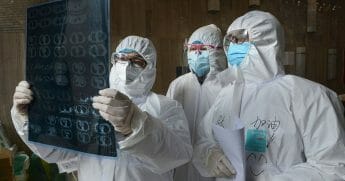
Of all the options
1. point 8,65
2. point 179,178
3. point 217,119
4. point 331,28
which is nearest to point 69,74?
point 217,119

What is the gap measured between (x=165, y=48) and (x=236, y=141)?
201 cm

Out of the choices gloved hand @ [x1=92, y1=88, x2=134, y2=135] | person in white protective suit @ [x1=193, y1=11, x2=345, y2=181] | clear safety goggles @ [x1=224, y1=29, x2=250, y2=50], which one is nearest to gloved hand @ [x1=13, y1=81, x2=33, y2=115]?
gloved hand @ [x1=92, y1=88, x2=134, y2=135]

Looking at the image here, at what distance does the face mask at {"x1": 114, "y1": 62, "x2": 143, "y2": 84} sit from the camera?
1.57 metres

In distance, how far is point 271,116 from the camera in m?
1.33

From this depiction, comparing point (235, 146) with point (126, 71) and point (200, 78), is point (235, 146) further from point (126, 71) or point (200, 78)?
point (200, 78)

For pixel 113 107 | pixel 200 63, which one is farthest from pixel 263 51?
pixel 200 63

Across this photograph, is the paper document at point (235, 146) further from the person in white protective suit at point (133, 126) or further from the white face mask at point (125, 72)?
the white face mask at point (125, 72)

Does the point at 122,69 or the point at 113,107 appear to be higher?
the point at 122,69

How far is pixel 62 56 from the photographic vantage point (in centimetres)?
122

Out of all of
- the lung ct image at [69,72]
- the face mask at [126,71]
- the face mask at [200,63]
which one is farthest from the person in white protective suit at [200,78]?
the lung ct image at [69,72]

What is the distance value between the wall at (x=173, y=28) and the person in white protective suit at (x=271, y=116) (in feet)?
4.62

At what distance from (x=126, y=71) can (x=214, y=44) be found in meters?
1.05

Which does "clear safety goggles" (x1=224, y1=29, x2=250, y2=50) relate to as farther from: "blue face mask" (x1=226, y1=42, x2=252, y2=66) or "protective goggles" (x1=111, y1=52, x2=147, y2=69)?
"protective goggles" (x1=111, y1=52, x2=147, y2=69)

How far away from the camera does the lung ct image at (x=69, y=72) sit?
1.10 m
